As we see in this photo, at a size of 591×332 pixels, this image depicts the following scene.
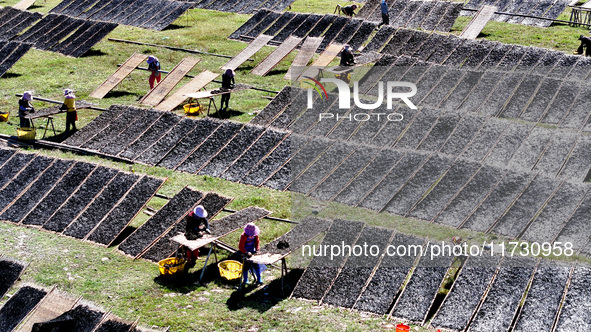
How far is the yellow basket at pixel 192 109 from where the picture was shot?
26.9m

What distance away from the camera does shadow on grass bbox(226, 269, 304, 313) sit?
15.9 m

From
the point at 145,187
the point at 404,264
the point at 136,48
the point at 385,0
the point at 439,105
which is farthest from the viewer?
the point at 385,0

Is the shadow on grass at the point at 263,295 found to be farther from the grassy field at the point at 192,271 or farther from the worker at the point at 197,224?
the worker at the point at 197,224

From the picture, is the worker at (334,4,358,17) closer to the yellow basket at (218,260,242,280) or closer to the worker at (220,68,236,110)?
the worker at (220,68,236,110)

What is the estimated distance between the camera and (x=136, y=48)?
3497 cm

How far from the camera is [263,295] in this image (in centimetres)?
1630

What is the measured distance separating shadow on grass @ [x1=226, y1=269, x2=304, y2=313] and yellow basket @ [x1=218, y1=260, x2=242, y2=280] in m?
0.48

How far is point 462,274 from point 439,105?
34.4 feet

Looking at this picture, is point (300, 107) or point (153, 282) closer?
point (153, 282)

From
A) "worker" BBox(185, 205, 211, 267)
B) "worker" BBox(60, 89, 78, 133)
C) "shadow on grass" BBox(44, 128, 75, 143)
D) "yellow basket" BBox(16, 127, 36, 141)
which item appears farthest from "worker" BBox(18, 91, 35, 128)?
"worker" BBox(185, 205, 211, 267)

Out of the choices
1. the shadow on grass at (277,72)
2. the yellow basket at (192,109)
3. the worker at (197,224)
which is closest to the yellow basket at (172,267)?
the worker at (197,224)

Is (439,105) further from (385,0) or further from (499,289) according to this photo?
(385,0)

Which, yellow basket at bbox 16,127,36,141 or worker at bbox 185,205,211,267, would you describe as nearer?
worker at bbox 185,205,211,267

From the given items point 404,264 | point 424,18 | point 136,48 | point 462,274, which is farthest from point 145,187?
point 424,18
